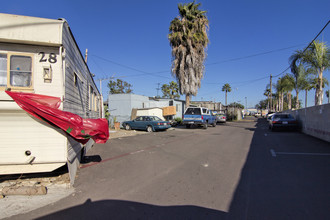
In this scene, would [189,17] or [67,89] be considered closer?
[67,89]

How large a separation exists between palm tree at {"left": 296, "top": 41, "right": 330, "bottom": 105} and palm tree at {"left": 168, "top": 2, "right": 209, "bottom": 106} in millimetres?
10067

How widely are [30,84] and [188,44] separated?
1943 centimetres

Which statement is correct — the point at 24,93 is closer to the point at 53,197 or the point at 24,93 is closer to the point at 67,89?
the point at 67,89

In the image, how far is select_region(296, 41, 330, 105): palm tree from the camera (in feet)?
45.9

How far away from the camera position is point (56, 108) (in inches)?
178

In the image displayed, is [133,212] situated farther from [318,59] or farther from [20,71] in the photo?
[318,59]

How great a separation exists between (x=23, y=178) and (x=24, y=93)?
2.16 meters

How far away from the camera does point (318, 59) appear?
46.4 feet

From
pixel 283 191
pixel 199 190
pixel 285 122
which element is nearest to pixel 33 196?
pixel 199 190

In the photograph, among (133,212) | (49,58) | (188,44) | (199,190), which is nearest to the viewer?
(133,212)

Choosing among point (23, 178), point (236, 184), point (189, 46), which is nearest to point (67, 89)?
point (23, 178)

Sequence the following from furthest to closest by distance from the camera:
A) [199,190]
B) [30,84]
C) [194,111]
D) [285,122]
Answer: [194,111] < [285,122] < [30,84] < [199,190]

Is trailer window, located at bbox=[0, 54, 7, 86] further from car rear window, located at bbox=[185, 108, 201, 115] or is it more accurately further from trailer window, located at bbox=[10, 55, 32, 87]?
car rear window, located at bbox=[185, 108, 201, 115]

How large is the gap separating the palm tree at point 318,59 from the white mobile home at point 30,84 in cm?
1618
